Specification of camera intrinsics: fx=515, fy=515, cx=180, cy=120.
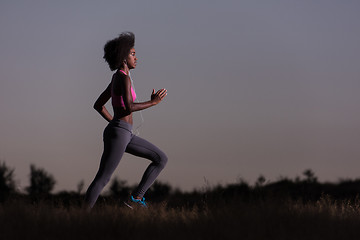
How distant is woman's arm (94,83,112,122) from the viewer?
7395mm

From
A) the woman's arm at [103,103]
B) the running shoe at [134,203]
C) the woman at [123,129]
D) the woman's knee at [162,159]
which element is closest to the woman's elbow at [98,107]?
the woman's arm at [103,103]

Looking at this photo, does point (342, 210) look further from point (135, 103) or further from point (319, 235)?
point (135, 103)

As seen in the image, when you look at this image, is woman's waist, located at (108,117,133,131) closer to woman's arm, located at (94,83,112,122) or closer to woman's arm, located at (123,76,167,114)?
woman's arm, located at (123,76,167,114)

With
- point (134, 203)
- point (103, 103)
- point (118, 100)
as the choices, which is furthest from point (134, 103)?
point (134, 203)

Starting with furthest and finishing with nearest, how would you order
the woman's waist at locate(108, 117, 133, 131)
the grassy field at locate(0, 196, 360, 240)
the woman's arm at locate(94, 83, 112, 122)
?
1. the woman's arm at locate(94, 83, 112, 122)
2. the woman's waist at locate(108, 117, 133, 131)
3. the grassy field at locate(0, 196, 360, 240)

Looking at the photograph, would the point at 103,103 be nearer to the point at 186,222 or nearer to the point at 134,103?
the point at 134,103

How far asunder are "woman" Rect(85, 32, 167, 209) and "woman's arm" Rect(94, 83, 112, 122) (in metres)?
0.08

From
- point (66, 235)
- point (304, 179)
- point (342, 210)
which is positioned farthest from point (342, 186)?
point (66, 235)

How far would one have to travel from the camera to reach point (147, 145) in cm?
706

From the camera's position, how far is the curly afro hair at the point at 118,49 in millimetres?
7020

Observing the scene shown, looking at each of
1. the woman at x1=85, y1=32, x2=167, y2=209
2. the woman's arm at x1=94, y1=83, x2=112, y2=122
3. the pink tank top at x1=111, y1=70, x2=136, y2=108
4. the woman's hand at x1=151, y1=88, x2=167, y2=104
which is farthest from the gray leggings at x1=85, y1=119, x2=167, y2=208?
the woman's arm at x1=94, y1=83, x2=112, y2=122

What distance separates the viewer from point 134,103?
6.72 m

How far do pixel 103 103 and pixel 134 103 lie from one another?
947 mm

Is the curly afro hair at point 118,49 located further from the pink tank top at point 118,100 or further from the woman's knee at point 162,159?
the woman's knee at point 162,159
